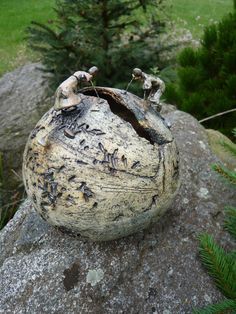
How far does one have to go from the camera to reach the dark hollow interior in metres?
2.39

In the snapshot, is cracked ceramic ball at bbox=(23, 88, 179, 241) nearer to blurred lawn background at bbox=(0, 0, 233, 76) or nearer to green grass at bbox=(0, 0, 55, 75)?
green grass at bbox=(0, 0, 55, 75)

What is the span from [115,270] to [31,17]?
9022 mm

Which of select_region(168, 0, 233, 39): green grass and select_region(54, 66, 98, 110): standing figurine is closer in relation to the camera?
select_region(54, 66, 98, 110): standing figurine

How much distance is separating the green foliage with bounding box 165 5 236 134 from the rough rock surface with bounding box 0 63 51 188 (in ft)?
6.89

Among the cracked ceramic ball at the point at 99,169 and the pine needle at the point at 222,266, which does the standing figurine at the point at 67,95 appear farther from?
the pine needle at the point at 222,266

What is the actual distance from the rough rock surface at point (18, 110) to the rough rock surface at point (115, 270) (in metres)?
2.33

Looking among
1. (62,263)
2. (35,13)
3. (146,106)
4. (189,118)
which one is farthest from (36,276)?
(35,13)

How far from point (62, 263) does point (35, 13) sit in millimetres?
9170

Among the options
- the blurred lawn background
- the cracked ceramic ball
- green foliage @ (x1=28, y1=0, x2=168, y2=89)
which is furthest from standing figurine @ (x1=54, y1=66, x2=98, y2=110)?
the blurred lawn background

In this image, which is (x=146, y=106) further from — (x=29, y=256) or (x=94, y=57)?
(x=94, y=57)

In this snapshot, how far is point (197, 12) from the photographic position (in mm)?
10797

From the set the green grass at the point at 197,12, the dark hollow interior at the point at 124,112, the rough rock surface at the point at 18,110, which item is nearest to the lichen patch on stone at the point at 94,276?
the dark hollow interior at the point at 124,112

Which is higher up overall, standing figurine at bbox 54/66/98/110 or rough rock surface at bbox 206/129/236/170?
standing figurine at bbox 54/66/98/110

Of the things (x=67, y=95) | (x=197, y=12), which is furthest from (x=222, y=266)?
(x=197, y=12)
